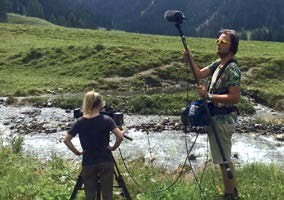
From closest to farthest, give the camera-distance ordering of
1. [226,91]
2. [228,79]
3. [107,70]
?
1. [228,79]
2. [226,91]
3. [107,70]

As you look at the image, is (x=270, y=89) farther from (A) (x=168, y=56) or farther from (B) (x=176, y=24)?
(B) (x=176, y=24)

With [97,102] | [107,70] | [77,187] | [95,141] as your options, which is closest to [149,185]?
[77,187]

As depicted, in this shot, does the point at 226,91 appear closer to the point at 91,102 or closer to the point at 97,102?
the point at 97,102

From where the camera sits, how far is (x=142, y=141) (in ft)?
75.5

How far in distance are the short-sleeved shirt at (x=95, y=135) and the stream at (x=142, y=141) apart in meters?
7.42

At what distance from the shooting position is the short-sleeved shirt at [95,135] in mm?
8625

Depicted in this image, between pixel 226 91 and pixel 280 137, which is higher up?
pixel 226 91

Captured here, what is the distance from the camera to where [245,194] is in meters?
9.88

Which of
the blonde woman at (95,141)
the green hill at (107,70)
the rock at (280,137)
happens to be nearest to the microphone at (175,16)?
the blonde woman at (95,141)

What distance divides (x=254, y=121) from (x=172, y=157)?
10.3m

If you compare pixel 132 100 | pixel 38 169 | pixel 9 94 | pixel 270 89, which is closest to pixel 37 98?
pixel 9 94

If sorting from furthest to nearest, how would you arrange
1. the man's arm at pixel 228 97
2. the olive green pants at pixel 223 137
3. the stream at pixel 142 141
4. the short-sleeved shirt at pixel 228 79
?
the stream at pixel 142 141, the olive green pants at pixel 223 137, the short-sleeved shirt at pixel 228 79, the man's arm at pixel 228 97

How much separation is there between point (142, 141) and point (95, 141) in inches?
567

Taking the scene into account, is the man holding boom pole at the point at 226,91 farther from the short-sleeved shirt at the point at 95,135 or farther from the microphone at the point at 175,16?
the short-sleeved shirt at the point at 95,135
